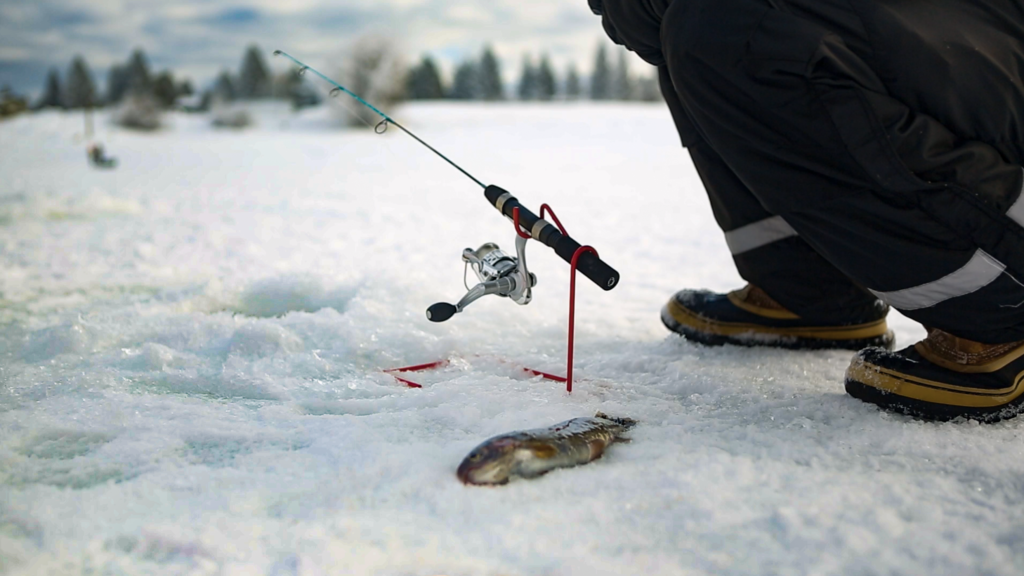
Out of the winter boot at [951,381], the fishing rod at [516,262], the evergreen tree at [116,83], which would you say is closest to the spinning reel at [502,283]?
the fishing rod at [516,262]

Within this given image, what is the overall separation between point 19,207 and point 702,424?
4826 millimetres

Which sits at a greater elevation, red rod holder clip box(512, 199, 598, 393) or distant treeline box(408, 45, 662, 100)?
distant treeline box(408, 45, 662, 100)

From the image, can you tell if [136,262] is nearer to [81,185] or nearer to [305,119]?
[81,185]

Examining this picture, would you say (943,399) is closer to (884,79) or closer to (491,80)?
(884,79)

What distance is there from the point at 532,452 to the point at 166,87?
4634cm

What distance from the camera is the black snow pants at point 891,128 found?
1.24m

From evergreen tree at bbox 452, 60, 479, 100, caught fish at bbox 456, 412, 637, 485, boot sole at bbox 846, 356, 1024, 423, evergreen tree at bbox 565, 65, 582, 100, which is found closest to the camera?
caught fish at bbox 456, 412, 637, 485

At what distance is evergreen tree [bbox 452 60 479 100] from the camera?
37.4 metres

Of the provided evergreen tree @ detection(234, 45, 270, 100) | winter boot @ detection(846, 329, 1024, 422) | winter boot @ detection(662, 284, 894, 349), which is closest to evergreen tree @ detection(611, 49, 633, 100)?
evergreen tree @ detection(234, 45, 270, 100)

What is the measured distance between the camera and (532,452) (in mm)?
1094

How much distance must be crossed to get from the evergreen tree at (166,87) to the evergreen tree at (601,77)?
949 inches

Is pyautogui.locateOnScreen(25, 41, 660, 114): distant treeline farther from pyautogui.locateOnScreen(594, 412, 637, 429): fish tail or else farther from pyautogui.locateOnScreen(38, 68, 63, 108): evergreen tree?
pyautogui.locateOnScreen(594, 412, 637, 429): fish tail

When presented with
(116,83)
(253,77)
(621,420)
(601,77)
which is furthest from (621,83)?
(621,420)

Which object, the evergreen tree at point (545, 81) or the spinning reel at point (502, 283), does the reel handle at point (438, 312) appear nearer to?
the spinning reel at point (502, 283)
